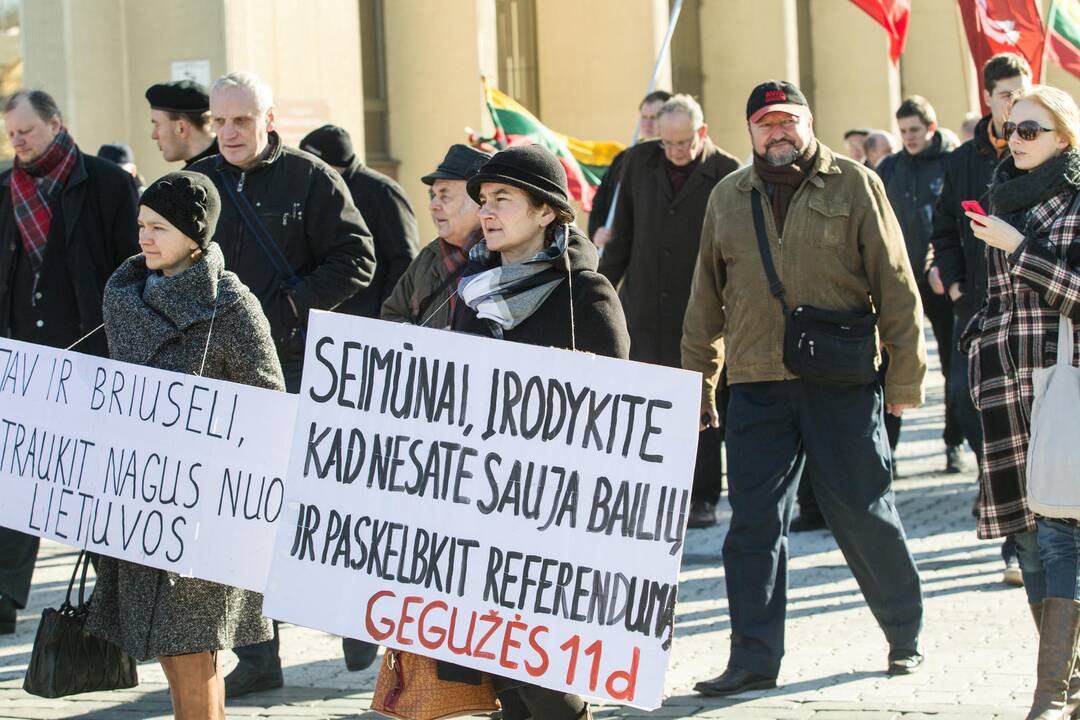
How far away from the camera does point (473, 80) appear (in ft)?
53.0

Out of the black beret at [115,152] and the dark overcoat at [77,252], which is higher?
the black beret at [115,152]

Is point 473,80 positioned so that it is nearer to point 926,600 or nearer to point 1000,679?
point 926,600

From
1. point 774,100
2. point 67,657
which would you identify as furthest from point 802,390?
point 67,657

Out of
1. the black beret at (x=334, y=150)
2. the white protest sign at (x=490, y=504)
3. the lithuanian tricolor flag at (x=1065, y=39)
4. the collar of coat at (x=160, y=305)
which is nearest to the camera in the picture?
the white protest sign at (x=490, y=504)

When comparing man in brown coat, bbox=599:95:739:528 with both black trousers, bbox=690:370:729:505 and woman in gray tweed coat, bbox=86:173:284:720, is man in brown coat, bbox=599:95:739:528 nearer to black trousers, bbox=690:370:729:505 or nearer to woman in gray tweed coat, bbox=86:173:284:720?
black trousers, bbox=690:370:729:505

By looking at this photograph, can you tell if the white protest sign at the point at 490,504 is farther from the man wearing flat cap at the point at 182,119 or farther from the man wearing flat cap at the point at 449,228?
the man wearing flat cap at the point at 182,119

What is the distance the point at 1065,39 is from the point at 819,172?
14.6 ft

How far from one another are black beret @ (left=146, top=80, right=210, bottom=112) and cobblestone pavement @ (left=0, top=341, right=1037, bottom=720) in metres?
2.30

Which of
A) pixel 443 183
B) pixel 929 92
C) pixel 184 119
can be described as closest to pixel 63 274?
pixel 184 119

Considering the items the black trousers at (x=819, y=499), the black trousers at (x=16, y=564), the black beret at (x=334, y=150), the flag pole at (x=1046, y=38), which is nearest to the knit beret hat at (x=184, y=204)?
the black trousers at (x=819, y=499)

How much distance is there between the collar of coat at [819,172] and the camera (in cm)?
628

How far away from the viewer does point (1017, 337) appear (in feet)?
19.0

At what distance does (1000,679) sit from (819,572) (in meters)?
2.22

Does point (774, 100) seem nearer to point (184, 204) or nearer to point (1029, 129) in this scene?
point (1029, 129)
